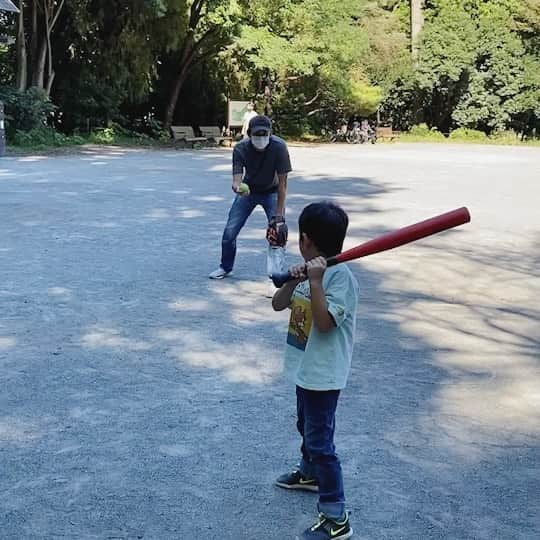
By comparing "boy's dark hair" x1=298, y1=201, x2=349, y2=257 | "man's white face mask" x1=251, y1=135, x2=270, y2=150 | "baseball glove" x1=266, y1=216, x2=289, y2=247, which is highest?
"man's white face mask" x1=251, y1=135, x2=270, y2=150

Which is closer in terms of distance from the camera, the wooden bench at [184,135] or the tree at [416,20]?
the wooden bench at [184,135]

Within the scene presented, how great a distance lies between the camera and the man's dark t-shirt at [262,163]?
7598 millimetres

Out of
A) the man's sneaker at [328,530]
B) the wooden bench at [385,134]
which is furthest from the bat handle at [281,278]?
the wooden bench at [385,134]

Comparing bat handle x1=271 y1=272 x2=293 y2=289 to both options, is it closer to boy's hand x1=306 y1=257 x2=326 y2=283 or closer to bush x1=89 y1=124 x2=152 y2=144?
boy's hand x1=306 y1=257 x2=326 y2=283

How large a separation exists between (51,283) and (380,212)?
665 centimetres

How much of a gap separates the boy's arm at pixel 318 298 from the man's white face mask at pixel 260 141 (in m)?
4.47

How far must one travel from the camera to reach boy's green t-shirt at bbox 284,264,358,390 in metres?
3.20

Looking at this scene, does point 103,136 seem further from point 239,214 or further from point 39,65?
point 239,214

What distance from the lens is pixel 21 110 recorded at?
27.4 meters

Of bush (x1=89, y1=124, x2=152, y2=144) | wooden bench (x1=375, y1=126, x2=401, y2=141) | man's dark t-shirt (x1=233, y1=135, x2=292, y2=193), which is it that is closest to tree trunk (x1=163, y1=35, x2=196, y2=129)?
bush (x1=89, y1=124, x2=152, y2=144)

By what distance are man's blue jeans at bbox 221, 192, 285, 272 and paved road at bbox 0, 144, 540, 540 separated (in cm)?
24

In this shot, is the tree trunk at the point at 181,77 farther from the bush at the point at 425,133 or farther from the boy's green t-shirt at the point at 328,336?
the boy's green t-shirt at the point at 328,336

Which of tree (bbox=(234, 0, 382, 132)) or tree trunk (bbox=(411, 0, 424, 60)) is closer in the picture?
tree (bbox=(234, 0, 382, 132))

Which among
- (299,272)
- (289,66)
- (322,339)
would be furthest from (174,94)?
(299,272)
